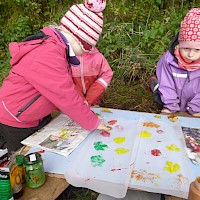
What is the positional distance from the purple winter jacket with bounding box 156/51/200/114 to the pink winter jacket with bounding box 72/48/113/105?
44cm

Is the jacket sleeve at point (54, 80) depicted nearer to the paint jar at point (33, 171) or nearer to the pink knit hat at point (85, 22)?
the pink knit hat at point (85, 22)

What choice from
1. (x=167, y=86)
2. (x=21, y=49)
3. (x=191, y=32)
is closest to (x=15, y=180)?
(x=21, y=49)

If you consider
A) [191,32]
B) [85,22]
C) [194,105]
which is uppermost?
[85,22]

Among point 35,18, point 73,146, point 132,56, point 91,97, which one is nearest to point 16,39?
point 35,18

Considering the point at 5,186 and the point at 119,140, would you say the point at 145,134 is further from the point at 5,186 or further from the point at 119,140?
the point at 5,186

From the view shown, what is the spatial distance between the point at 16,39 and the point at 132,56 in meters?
1.97

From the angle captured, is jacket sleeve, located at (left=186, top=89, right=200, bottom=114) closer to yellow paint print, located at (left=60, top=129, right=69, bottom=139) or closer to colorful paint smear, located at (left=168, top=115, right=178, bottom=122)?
colorful paint smear, located at (left=168, top=115, right=178, bottom=122)

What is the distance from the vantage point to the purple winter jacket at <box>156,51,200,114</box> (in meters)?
1.99

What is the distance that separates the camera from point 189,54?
189 cm

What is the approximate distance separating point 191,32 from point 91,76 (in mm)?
788

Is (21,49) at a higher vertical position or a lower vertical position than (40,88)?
higher

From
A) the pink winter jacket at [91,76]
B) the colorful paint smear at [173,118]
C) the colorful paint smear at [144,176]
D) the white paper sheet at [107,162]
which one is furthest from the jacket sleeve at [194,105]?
the colorful paint smear at [144,176]

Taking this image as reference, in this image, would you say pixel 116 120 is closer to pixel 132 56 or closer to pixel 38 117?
pixel 38 117

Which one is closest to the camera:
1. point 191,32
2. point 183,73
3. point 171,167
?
point 171,167
